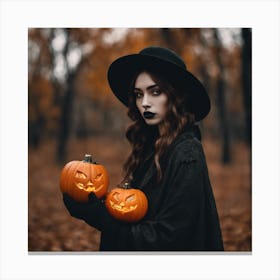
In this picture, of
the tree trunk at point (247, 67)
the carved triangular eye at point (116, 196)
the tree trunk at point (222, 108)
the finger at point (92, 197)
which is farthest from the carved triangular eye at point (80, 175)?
the tree trunk at point (222, 108)

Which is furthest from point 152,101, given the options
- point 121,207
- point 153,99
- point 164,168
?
point 121,207

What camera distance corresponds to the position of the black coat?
84.8 inches

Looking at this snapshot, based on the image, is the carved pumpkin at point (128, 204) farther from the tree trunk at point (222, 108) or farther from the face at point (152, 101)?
the tree trunk at point (222, 108)

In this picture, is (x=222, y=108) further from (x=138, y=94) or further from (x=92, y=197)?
(x=92, y=197)

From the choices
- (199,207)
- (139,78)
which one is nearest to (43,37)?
(139,78)

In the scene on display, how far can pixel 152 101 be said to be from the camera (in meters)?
2.38

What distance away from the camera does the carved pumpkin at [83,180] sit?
2277 millimetres

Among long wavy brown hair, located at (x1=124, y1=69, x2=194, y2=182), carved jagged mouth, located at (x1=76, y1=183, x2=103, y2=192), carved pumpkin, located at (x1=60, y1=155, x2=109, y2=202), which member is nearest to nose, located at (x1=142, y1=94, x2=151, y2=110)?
long wavy brown hair, located at (x1=124, y1=69, x2=194, y2=182)

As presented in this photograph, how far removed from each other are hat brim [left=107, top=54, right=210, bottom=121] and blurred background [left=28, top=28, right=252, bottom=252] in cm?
173

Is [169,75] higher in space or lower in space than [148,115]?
higher

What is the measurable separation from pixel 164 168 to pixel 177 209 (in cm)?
28
